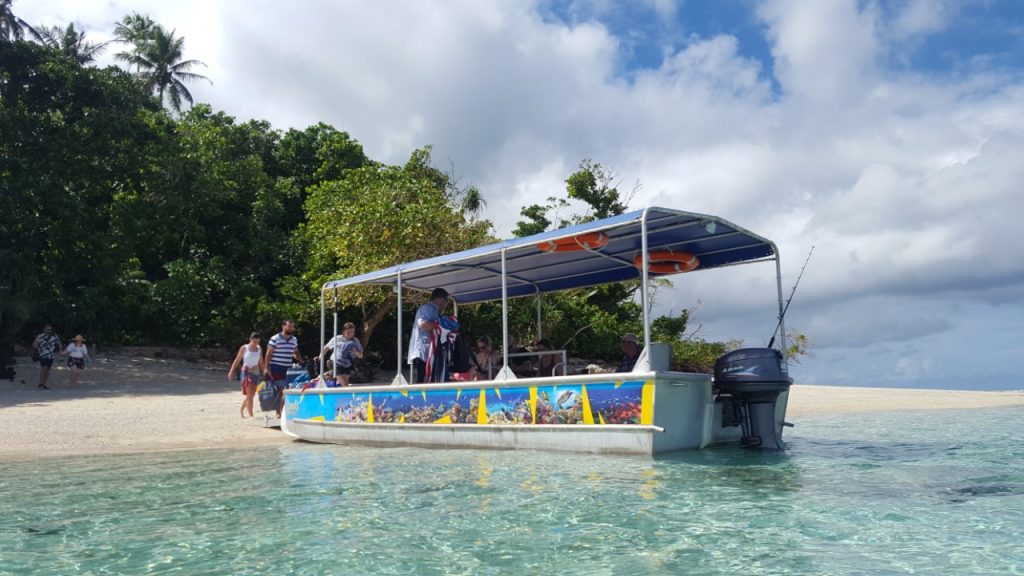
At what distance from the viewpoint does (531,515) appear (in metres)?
5.23

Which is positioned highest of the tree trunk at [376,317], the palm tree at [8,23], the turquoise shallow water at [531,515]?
the palm tree at [8,23]

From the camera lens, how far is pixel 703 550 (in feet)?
14.1

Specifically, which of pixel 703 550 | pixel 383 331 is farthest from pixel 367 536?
pixel 383 331

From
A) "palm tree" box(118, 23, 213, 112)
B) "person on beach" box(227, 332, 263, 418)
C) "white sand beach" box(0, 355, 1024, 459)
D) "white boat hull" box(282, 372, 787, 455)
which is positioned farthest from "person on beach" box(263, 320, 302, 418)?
"palm tree" box(118, 23, 213, 112)

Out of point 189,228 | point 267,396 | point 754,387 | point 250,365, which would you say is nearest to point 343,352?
point 267,396

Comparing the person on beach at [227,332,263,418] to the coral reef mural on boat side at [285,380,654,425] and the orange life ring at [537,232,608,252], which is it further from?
the orange life ring at [537,232,608,252]

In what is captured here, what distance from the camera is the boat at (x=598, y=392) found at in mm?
7535

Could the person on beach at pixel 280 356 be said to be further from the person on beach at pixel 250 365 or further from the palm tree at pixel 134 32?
the palm tree at pixel 134 32

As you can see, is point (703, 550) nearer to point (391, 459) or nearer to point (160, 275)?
point (391, 459)

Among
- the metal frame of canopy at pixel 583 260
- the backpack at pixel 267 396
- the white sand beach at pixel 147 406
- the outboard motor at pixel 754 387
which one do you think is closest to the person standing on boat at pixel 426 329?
the metal frame of canopy at pixel 583 260

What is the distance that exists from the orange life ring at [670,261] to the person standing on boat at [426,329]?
2.47 meters

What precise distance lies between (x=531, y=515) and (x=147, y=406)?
12030mm

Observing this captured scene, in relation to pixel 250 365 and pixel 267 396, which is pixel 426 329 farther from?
pixel 250 365

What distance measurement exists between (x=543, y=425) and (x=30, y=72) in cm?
1894
